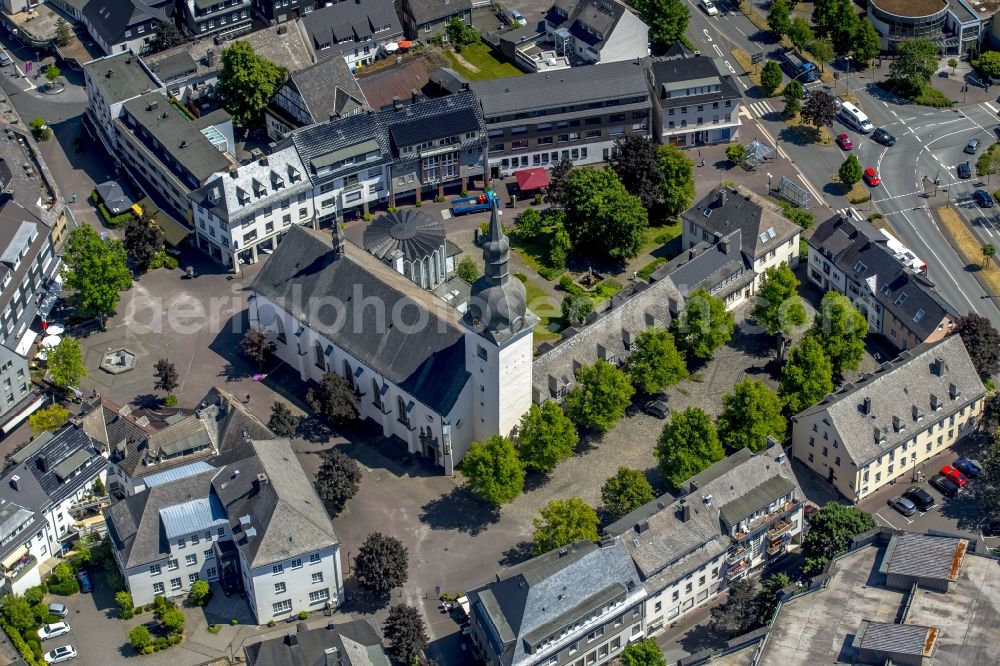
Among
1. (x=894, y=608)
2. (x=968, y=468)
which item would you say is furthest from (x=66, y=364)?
(x=968, y=468)

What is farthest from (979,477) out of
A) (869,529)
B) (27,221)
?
(27,221)

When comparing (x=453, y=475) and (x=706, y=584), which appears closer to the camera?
(x=706, y=584)

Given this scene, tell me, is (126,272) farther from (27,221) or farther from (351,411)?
(351,411)

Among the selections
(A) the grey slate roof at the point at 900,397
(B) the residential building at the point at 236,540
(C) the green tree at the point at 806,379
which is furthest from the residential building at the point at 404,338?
(A) the grey slate roof at the point at 900,397

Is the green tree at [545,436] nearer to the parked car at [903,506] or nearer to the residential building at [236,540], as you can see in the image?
the residential building at [236,540]

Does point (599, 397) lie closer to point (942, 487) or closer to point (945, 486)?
point (942, 487)
